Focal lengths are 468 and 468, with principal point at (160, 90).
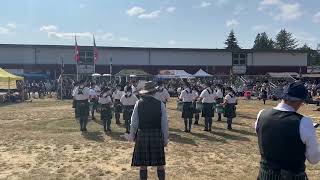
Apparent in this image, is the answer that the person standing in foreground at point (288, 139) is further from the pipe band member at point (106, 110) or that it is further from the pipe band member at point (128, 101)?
the pipe band member at point (106, 110)

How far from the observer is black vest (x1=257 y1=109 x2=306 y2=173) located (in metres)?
4.48

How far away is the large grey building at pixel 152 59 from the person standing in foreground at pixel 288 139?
48.5m

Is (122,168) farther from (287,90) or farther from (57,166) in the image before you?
(287,90)

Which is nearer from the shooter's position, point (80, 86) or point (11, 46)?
point (80, 86)

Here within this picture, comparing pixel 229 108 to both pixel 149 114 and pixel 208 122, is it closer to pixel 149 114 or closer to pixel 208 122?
pixel 208 122

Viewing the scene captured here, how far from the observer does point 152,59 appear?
61125 mm

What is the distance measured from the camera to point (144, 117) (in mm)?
7453

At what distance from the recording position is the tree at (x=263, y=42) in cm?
12119

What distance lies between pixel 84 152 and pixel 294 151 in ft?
27.8

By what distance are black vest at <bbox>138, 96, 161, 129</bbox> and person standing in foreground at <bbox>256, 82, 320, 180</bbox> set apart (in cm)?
289

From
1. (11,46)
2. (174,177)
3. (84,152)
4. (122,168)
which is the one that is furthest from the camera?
(11,46)

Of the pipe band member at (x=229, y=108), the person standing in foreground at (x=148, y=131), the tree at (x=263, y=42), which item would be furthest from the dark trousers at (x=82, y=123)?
the tree at (x=263, y=42)

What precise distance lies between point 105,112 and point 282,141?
12426 mm

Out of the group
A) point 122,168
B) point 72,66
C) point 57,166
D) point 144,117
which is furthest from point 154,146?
point 72,66
